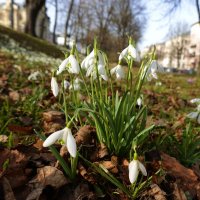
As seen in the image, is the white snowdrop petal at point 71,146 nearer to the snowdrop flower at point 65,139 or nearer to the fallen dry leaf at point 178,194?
the snowdrop flower at point 65,139

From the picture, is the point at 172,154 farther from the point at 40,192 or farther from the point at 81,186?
the point at 40,192

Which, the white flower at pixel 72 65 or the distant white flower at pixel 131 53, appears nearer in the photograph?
the white flower at pixel 72 65

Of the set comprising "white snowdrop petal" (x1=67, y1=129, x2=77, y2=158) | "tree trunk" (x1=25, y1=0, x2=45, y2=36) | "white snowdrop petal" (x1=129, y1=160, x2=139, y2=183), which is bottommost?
"white snowdrop petal" (x1=129, y1=160, x2=139, y2=183)

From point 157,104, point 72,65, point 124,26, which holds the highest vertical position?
point 124,26

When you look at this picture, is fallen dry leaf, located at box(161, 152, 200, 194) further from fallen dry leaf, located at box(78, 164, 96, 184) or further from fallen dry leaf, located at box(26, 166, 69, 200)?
fallen dry leaf, located at box(26, 166, 69, 200)

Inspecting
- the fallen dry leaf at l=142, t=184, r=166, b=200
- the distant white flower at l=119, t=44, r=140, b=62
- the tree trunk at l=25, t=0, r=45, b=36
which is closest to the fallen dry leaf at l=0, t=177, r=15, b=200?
the fallen dry leaf at l=142, t=184, r=166, b=200

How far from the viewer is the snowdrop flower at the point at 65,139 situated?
142cm

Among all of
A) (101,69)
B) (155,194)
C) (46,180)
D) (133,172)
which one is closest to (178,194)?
(155,194)

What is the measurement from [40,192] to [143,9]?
3790 cm

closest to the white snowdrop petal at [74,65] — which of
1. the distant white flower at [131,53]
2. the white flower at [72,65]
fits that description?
the white flower at [72,65]

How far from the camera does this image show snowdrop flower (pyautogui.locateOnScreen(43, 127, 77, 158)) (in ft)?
4.67

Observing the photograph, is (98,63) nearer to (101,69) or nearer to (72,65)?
(101,69)

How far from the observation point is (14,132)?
2475 millimetres

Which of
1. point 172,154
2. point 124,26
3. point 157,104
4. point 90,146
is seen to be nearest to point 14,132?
point 90,146
